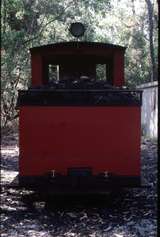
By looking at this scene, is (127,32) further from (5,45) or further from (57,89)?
(57,89)

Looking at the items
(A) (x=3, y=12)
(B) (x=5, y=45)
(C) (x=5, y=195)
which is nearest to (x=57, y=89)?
(C) (x=5, y=195)

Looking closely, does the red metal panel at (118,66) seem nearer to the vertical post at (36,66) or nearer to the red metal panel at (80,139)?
the vertical post at (36,66)

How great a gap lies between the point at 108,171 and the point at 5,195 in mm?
2302

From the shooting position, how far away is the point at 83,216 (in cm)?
681

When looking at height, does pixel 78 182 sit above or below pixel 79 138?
below

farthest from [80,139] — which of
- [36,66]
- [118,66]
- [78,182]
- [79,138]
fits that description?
[36,66]

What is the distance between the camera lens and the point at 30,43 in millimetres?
21094

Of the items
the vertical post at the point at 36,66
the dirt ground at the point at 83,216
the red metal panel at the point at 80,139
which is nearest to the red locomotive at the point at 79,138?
the red metal panel at the point at 80,139

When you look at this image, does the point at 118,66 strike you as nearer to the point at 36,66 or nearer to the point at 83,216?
the point at 36,66

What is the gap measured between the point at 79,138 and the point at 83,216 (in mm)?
1131

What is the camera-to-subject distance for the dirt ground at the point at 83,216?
19.4 ft

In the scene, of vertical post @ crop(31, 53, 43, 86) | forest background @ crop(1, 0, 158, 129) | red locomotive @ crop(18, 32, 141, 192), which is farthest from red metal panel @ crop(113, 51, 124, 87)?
forest background @ crop(1, 0, 158, 129)

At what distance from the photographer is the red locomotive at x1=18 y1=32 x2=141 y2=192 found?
22.8 feet

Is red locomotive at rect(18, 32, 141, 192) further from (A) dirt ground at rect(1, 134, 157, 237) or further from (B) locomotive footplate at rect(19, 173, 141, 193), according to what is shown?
(A) dirt ground at rect(1, 134, 157, 237)
